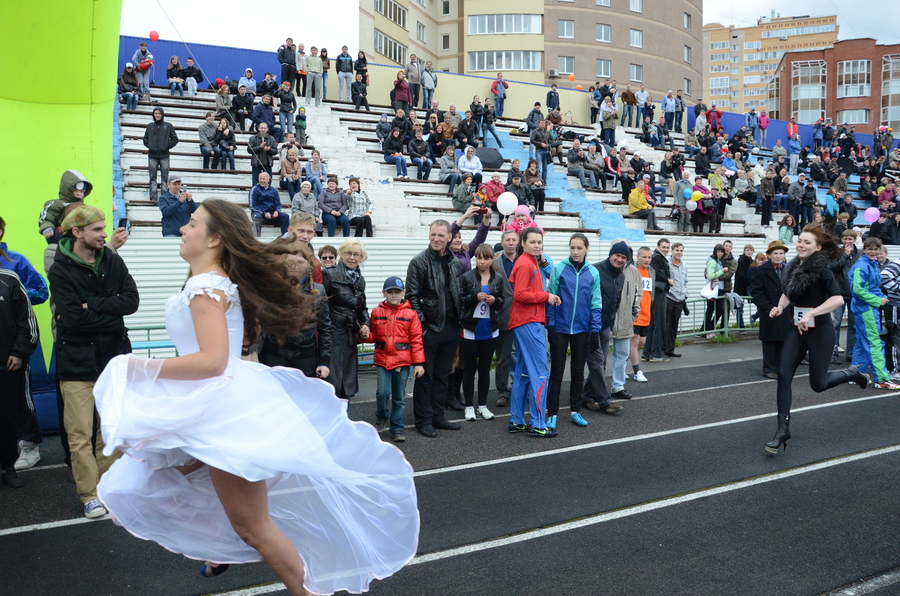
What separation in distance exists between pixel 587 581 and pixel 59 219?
5.34m

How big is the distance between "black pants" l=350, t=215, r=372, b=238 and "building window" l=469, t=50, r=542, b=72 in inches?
1731

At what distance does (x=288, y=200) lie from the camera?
1611 cm

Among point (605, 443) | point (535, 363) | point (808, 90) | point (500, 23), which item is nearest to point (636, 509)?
point (605, 443)

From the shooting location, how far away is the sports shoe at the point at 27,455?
6504 mm

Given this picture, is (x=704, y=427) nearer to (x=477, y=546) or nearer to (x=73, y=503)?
(x=477, y=546)

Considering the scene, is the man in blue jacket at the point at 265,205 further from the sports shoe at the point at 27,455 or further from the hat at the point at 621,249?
the sports shoe at the point at 27,455

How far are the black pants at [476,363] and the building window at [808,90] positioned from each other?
302ft

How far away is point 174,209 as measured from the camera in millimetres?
13086

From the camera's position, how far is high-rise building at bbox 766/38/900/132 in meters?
84.1

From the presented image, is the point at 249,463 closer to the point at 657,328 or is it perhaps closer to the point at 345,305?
the point at 345,305

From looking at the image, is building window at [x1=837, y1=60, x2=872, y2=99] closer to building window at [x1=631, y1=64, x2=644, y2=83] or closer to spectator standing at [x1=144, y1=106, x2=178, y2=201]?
building window at [x1=631, y1=64, x2=644, y2=83]

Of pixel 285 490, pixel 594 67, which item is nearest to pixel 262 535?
pixel 285 490

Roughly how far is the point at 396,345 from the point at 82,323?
9.97 feet

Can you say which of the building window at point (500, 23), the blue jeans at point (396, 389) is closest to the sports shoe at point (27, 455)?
the blue jeans at point (396, 389)
